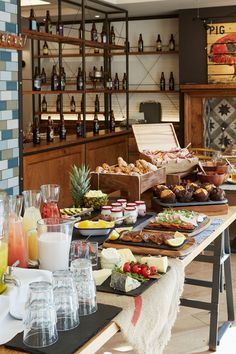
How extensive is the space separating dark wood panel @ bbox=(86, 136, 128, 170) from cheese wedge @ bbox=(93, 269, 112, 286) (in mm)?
5009

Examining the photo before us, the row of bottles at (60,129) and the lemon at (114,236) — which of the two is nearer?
the lemon at (114,236)

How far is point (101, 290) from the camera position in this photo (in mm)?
1941

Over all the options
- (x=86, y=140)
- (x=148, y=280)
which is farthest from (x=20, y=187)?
(x=148, y=280)

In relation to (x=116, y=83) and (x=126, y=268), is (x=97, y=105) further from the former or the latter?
(x=126, y=268)

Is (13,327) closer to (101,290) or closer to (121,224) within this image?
(101,290)

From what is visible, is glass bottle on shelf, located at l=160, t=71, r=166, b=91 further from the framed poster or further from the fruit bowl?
the fruit bowl

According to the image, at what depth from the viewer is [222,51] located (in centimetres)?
817

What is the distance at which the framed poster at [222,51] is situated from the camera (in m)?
8.12

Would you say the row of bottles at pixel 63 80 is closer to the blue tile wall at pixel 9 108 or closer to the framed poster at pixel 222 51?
the blue tile wall at pixel 9 108

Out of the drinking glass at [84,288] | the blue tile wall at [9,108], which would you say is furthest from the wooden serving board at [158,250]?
the blue tile wall at [9,108]

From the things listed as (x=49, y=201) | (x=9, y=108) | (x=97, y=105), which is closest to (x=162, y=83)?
(x=97, y=105)

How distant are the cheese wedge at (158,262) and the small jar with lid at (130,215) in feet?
2.38

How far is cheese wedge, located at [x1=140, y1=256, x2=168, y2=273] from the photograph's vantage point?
210cm

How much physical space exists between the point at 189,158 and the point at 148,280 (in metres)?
2.39
